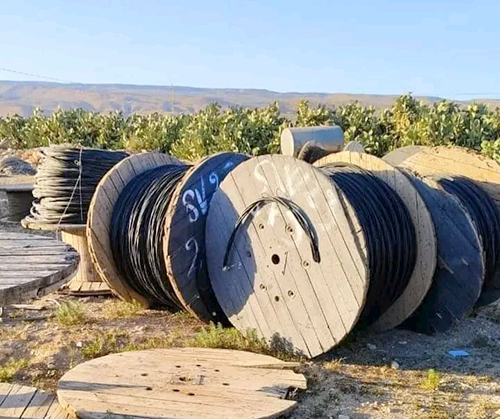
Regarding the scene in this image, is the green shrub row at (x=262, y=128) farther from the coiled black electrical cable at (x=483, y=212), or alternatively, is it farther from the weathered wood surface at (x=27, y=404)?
the weathered wood surface at (x=27, y=404)

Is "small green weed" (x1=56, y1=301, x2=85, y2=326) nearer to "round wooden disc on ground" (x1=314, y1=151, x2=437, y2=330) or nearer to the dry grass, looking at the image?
the dry grass

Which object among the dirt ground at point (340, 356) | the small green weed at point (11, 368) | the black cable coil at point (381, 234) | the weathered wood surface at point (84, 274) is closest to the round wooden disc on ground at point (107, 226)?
the dirt ground at point (340, 356)

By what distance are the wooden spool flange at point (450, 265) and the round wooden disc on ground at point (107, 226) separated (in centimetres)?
245

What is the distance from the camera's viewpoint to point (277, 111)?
54.1ft

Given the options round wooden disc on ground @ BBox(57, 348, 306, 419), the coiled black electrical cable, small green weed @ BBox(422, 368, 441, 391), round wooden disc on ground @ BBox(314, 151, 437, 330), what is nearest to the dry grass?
round wooden disc on ground @ BBox(57, 348, 306, 419)

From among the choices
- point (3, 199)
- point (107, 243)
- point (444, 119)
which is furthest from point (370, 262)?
point (3, 199)

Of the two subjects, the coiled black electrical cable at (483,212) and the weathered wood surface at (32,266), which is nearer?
the weathered wood surface at (32,266)

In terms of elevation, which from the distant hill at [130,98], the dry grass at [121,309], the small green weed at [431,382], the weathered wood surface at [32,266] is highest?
the weathered wood surface at [32,266]

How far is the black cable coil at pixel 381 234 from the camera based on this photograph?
466cm

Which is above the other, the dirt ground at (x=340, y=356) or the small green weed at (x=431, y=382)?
the small green weed at (x=431, y=382)

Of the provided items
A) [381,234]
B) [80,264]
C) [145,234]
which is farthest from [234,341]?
[80,264]

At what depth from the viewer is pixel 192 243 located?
5.26m

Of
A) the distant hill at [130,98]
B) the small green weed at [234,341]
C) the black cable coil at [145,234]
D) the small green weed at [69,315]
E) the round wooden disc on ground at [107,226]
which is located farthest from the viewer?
the distant hill at [130,98]

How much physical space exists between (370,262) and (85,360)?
209 centimetres
